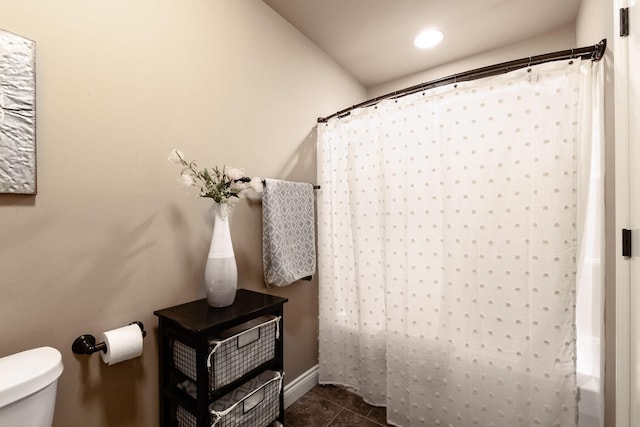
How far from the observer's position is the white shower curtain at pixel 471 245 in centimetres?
120

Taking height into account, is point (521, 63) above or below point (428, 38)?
below

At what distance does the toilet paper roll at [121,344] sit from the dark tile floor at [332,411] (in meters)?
1.08

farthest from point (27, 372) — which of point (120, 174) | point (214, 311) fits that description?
point (120, 174)

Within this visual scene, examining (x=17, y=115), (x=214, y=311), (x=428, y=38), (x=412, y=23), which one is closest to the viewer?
(x=17, y=115)

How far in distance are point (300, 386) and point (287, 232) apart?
42.7 inches

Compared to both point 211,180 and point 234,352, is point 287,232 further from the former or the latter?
point 234,352

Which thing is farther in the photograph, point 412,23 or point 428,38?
point 428,38

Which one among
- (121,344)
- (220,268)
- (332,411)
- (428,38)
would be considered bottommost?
(332,411)

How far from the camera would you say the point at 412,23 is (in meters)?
1.84

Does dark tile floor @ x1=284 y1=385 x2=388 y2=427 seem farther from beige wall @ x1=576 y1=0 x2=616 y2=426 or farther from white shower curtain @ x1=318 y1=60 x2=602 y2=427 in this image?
beige wall @ x1=576 y1=0 x2=616 y2=426

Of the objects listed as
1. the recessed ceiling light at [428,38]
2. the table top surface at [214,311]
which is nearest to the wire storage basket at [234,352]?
the table top surface at [214,311]

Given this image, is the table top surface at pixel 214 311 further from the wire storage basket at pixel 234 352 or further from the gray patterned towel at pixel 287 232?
the gray patterned towel at pixel 287 232

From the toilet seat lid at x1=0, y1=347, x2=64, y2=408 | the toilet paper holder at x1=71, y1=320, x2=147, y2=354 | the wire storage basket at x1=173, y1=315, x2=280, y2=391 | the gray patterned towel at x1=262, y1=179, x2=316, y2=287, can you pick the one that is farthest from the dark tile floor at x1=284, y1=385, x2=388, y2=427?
the toilet seat lid at x1=0, y1=347, x2=64, y2=408

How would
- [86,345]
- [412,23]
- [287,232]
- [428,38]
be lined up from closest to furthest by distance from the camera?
1. [86,345]
2. [287,232]
3. [412,23]
4. [428,38]
